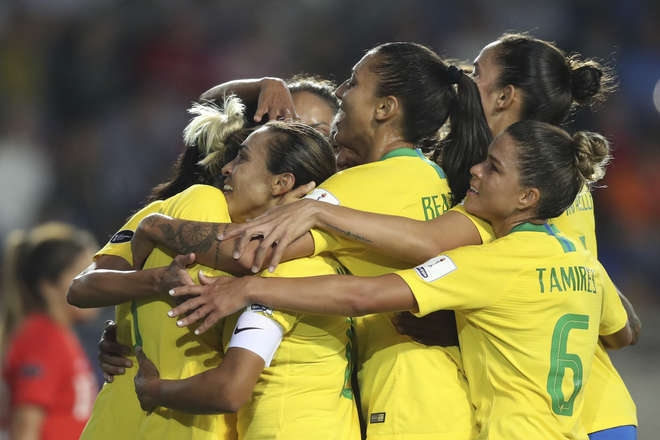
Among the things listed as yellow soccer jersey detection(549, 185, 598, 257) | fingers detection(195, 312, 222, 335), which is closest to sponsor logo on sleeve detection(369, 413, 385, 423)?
fingers detection(195, 312, 222, 335)

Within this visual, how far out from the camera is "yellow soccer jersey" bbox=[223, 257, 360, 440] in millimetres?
2596

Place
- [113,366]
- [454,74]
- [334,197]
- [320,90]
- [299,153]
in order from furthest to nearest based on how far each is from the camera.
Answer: [320,90] → [454,74] → [113,366] → [299,153] → [334,197]

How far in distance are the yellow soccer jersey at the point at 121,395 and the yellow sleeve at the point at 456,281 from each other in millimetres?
1014

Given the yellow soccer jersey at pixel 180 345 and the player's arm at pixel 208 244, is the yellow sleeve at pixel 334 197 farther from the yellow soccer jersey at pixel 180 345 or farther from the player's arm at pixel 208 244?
the yellow soccer jersey at pixel 180 345

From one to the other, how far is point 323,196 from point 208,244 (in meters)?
0.41

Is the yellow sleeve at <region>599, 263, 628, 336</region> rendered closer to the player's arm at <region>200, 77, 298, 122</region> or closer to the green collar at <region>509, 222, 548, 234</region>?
the green collar at <region>509, 222, 548, 234</region>

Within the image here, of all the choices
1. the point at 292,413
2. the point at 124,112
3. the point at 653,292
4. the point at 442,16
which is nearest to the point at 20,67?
the point at 124,112

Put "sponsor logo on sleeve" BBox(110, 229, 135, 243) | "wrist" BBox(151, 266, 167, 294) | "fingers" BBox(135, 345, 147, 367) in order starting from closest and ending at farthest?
1. "wrist" BBox(151, 266, 167, 294)
2. "fingers" BBox(135, 345, 147, 367)
3. "sponsor logo on sleeve" BBox(110, 229, 135, 243)

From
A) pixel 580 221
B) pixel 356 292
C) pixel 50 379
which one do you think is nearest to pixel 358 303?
pixel 356 292

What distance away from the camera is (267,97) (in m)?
3.74

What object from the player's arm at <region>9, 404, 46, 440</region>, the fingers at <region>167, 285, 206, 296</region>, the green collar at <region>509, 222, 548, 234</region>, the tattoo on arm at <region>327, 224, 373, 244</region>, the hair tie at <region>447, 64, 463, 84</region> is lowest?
the player's arm at <region>9, 404, 46, 440</region>

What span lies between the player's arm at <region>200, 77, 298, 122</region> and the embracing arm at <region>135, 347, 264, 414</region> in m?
1.38

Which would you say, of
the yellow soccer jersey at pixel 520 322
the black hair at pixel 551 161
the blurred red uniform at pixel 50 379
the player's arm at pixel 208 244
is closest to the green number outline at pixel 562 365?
the yellow soccer jersey at pixel 520 322

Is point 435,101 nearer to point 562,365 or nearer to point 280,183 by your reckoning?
point 280,183
